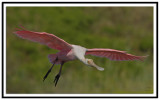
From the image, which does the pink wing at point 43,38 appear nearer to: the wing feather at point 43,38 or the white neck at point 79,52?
the wing feather at point 43,38

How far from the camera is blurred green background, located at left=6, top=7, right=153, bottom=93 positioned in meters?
6.81

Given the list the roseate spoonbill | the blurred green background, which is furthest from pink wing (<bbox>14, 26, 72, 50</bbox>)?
the blurred green background

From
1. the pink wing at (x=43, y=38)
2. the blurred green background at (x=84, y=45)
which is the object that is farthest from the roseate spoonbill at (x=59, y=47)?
the blurred green background at (x=84, y=45)

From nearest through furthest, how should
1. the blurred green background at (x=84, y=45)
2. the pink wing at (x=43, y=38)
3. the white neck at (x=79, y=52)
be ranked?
the white neck at (x=79, y=52), the pink wing at (x=43, y=38), the blurred green background at (x=84, y=45)

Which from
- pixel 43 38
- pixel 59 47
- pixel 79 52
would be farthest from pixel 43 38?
pixel 79 52

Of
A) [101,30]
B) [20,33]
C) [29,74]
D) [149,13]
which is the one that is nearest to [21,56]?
[29,74]

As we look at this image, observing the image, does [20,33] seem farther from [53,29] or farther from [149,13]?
[149,13]

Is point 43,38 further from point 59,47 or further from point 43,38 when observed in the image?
point 59,47

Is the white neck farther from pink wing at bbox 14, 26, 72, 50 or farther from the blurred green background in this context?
the blurred green background

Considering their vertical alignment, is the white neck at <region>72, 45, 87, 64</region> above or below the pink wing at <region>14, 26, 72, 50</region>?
below

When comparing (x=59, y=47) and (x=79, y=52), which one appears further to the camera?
(x=59, y=47)

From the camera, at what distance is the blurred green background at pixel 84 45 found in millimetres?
6812

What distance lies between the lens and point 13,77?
7254 mm

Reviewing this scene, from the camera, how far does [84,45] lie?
718cm
